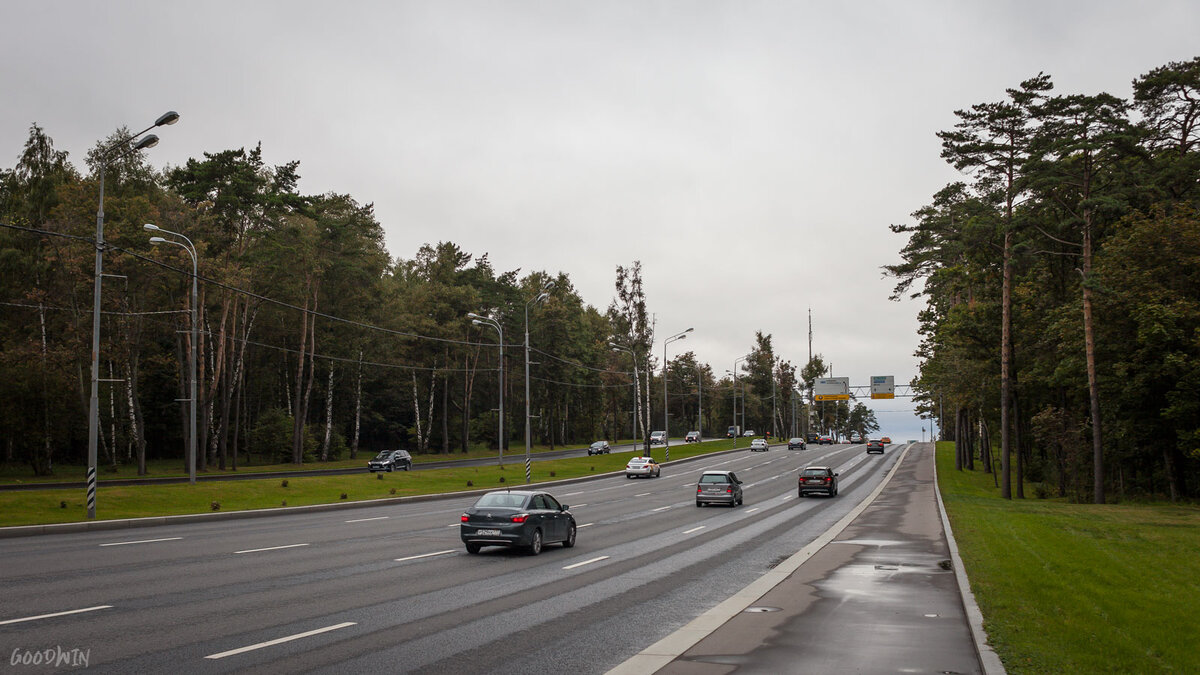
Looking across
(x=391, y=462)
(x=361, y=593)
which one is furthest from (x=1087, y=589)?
(x=391, y=462)

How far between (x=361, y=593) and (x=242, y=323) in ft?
166

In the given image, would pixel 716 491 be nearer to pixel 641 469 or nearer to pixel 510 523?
pixel 510 523

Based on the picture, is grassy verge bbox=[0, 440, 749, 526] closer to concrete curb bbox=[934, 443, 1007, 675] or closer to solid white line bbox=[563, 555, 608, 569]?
solid white line bbox=[563, 555, 608, 569]

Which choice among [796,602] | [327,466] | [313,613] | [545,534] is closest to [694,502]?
[545,534]

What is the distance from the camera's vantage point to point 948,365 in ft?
160

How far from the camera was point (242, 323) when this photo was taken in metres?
58.3

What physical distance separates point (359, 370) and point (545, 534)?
57.1 metres

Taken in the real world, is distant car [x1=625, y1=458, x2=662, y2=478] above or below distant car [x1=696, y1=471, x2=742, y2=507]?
below

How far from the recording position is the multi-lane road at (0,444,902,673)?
8.71 meters

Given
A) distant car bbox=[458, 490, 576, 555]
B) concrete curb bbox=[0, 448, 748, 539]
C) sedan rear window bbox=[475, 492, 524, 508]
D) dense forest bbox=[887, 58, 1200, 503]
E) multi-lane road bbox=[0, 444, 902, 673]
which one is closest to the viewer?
multi-lane road bbox=[0, 444, 902, 673]

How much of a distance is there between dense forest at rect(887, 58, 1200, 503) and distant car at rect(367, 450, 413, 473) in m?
34.9

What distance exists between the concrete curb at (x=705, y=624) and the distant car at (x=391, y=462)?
3872cm

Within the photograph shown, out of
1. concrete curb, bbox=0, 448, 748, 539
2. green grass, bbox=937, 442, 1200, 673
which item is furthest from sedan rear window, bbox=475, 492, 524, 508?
concrete curb, bbox=0, 448, 748, 539

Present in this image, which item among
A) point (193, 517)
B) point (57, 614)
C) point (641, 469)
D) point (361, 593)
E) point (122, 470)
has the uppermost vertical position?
point (57, 614)
